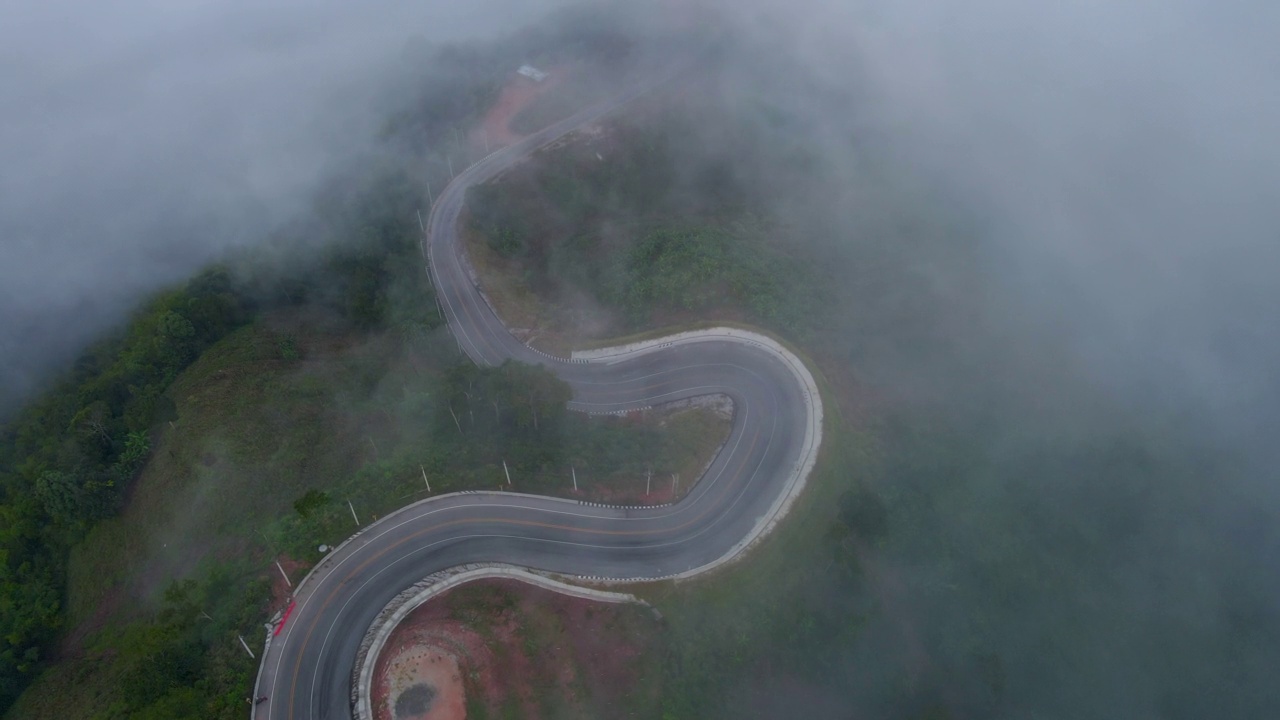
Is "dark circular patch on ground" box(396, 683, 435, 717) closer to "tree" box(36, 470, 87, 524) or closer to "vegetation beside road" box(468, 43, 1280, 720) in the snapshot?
"vegetation beside road" box(468, 43, 1280, 720)

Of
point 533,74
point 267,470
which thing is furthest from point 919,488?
point 533,74

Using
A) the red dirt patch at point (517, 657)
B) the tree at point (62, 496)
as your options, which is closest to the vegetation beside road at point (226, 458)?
the tree at point (62, 496)

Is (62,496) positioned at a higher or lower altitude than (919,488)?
lower

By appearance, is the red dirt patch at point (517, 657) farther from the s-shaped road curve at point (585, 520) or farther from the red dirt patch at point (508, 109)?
the red dirt patch at point (508, 109)

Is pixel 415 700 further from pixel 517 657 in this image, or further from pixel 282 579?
pixel 282 579

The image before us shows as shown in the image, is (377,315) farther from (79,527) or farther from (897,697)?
(897,697)

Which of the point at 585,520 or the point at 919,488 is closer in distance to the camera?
the point at 585,520

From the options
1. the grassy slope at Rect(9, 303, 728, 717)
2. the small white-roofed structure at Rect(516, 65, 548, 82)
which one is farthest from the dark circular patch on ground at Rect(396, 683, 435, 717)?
the small white-roofed structure at Rect(516, 65, 548, 82)
